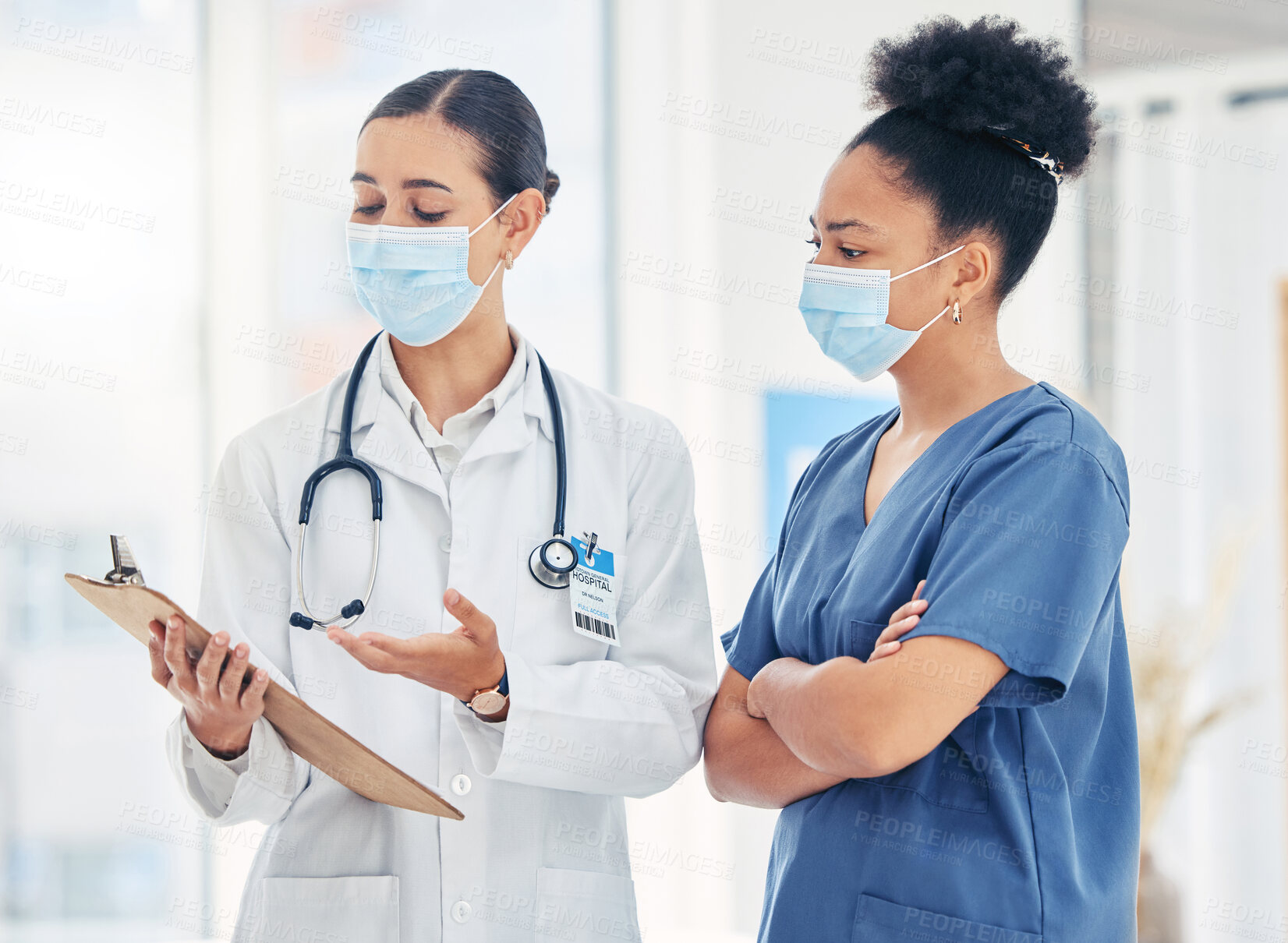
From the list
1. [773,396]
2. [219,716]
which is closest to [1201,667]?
[773,396]

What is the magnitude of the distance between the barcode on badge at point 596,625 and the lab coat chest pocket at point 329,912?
38 cm

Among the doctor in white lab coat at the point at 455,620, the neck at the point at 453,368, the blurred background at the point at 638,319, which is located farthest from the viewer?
the blurred background at the point at 638,319

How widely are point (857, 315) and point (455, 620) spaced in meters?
0.63

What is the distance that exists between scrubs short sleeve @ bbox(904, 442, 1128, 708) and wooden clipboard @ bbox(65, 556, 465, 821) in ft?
1.80

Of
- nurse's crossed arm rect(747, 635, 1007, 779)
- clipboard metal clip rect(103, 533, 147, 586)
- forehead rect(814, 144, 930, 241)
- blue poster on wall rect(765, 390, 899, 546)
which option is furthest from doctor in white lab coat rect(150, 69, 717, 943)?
blue poster on wall rect(765, 390, 899, 546)

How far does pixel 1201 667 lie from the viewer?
9.93 ft

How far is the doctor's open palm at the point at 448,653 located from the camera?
1.06 metres

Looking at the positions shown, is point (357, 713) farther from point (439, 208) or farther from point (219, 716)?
point (439, 208)

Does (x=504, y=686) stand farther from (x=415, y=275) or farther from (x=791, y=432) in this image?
(x=791, y=432)

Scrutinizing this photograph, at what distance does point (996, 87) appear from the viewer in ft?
4.29

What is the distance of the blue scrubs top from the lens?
1127 mm


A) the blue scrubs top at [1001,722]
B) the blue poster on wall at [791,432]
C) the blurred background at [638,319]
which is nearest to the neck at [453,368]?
the blue scrubs top at [1001,722]

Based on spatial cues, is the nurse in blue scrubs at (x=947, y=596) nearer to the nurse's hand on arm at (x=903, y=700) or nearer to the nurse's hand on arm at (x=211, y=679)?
the nurse's hand on arm at (x=903, y=700)

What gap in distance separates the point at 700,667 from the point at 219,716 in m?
0.59
